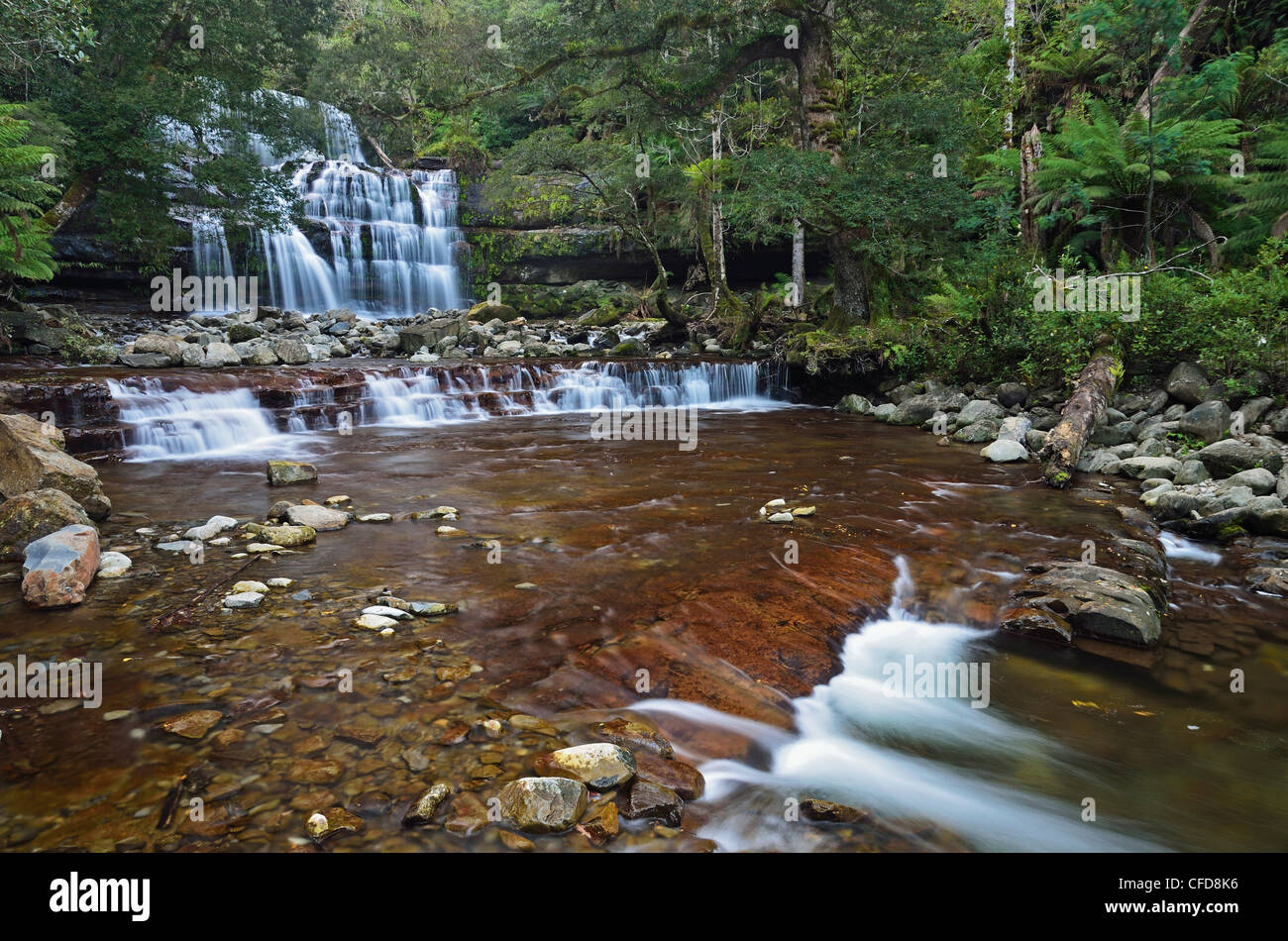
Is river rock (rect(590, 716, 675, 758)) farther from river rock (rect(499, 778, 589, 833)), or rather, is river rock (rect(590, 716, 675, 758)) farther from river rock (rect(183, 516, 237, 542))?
river rock (rect(183, 516, 237, 542))

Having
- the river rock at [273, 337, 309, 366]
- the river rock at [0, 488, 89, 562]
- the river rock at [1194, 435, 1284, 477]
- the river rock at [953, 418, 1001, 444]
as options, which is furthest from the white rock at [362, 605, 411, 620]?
the river rock at [273, 337, 309, 366]

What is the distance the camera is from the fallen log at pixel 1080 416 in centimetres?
748

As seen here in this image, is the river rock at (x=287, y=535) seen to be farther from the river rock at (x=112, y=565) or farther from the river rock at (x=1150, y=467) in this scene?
the river rock at (x=1150, y=467)

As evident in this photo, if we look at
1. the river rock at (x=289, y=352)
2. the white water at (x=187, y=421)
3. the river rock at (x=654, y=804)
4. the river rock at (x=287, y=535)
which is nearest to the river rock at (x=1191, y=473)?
the river rock at (x=654, y=804)

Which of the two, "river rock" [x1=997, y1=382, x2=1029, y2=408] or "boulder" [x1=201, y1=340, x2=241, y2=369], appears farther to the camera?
"boulder" [x1=201, y1=340, x2=241, y2=369]

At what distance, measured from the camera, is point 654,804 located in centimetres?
249

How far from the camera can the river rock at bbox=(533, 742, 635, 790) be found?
257 centimetres

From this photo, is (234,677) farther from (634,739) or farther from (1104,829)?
(1104,829)

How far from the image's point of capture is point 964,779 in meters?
→ 3.02

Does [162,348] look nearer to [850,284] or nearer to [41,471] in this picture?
[41,471]

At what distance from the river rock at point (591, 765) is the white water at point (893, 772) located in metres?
0.36

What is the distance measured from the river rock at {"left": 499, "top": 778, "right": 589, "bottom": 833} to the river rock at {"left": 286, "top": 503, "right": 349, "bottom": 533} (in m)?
3.83

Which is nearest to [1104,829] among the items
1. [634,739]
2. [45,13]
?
[634,739]

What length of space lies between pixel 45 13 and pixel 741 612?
38.1 ft
